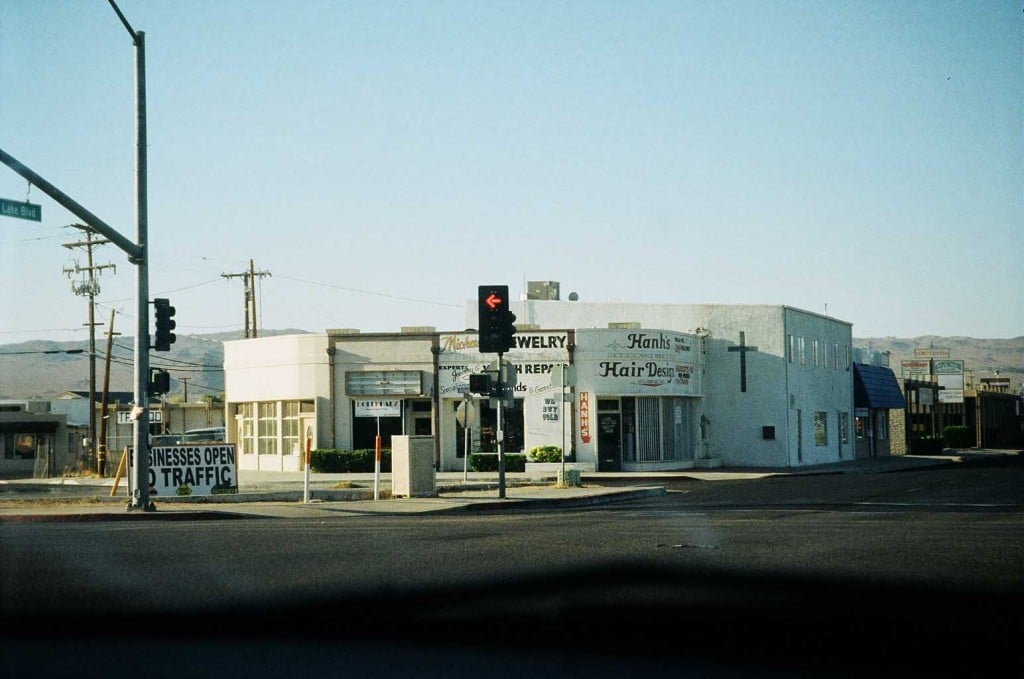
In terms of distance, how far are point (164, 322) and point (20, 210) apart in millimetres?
5655

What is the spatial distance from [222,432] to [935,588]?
61.6 metres

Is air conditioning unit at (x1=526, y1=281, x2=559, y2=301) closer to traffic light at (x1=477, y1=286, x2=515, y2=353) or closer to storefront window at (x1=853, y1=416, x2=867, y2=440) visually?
storefront window at (x1=853, y1=416, x2=867, y2=440)

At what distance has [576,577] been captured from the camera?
10414 millimetres

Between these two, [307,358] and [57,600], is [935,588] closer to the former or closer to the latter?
[57,600]

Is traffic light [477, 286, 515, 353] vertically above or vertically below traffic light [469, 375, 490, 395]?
above

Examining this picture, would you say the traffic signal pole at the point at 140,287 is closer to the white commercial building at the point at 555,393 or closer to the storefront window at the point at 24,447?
the white commercial building at the point at 555,393

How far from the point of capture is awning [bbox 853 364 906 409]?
57.8 metres

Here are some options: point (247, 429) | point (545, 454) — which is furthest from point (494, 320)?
point (247, 429)

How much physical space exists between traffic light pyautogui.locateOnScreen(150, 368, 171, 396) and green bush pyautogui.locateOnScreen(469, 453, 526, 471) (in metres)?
17.5

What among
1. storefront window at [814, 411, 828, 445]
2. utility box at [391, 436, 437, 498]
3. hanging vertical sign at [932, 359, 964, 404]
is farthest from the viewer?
hanging vertical sign at [932, 359, 964, 404]

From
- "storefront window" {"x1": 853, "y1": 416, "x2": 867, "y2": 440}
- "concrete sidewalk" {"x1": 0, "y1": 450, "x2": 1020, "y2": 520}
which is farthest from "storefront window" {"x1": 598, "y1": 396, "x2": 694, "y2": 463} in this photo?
"storefront window" {"x1": 853, "y1": 416, "x2": 867, "y2": 440}

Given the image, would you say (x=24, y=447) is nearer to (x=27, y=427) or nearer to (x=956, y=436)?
(x=27, y=427)

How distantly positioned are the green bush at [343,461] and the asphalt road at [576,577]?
830 inches

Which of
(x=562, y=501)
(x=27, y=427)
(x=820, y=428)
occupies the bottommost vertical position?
(x=562, y=501)
